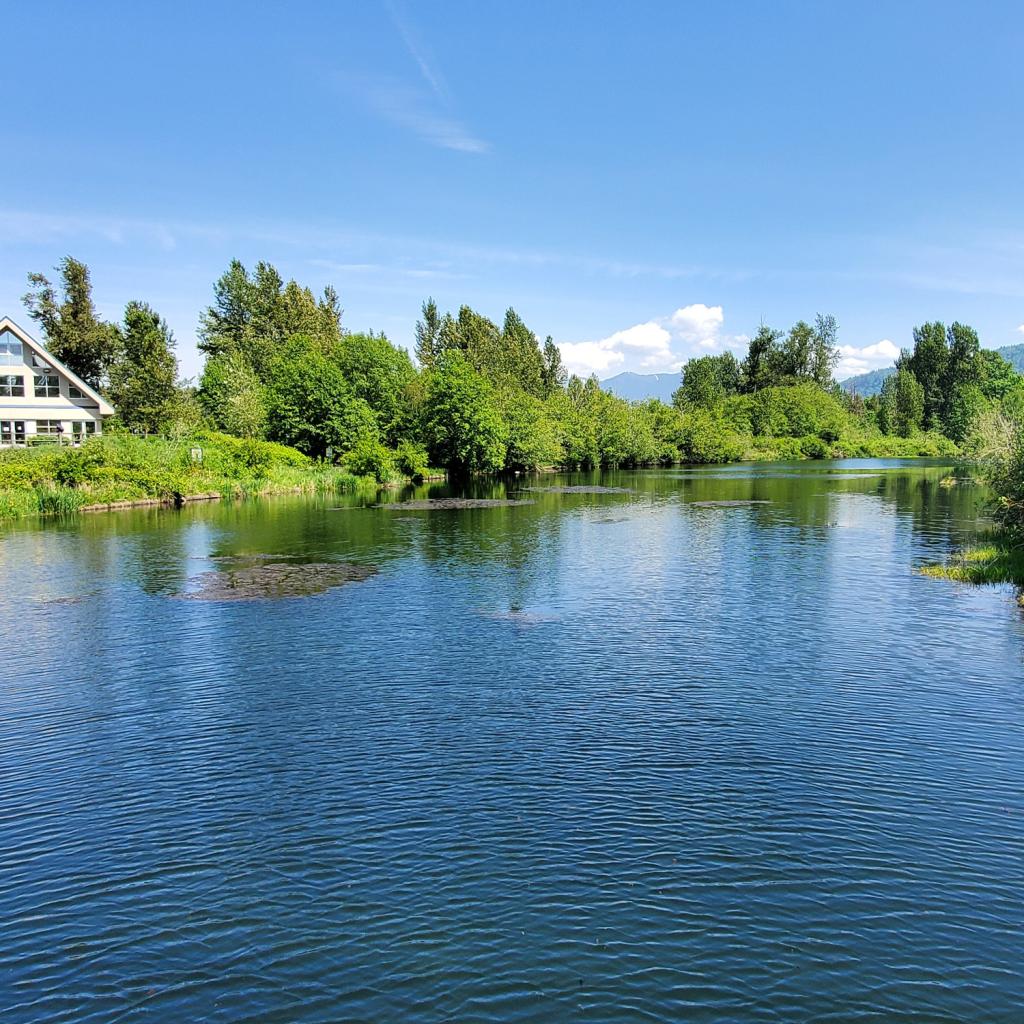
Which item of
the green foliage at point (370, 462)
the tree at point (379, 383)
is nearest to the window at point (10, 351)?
the green foliage at point (370, 462)

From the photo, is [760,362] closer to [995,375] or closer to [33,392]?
[995,375]

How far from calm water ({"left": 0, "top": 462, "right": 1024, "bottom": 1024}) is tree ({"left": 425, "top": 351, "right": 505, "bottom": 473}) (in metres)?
69.9

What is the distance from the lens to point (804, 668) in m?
20.5

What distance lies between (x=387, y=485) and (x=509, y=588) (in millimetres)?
57782

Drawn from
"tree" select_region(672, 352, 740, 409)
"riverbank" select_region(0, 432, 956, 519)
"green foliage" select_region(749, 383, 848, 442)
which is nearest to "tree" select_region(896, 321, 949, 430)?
"green foliage" select_region(749, 383, 848, 442)

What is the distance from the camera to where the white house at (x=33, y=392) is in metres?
75.6

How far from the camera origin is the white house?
75625mm

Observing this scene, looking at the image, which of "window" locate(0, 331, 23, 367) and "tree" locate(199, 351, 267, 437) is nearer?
"window" locate(0, 331, 23, 367)

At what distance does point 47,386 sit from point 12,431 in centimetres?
585

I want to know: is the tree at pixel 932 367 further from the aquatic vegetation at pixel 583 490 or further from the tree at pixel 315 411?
the tree at pixel 315 411

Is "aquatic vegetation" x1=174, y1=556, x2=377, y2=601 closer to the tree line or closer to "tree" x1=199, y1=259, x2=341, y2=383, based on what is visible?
the tree line

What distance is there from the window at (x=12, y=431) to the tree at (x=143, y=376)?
11.0 meters

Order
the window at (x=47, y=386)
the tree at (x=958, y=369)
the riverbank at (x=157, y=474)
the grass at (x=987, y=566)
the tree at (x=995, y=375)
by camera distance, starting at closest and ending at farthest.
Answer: the grass at (x=987, y=566), the riverbank at (x=157, y=474), the window at (x=47, y=386), the tree at (x=995, y=375), the tree at (x=958, y=369)

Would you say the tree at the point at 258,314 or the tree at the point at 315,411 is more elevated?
the tree at the point at 258,314
